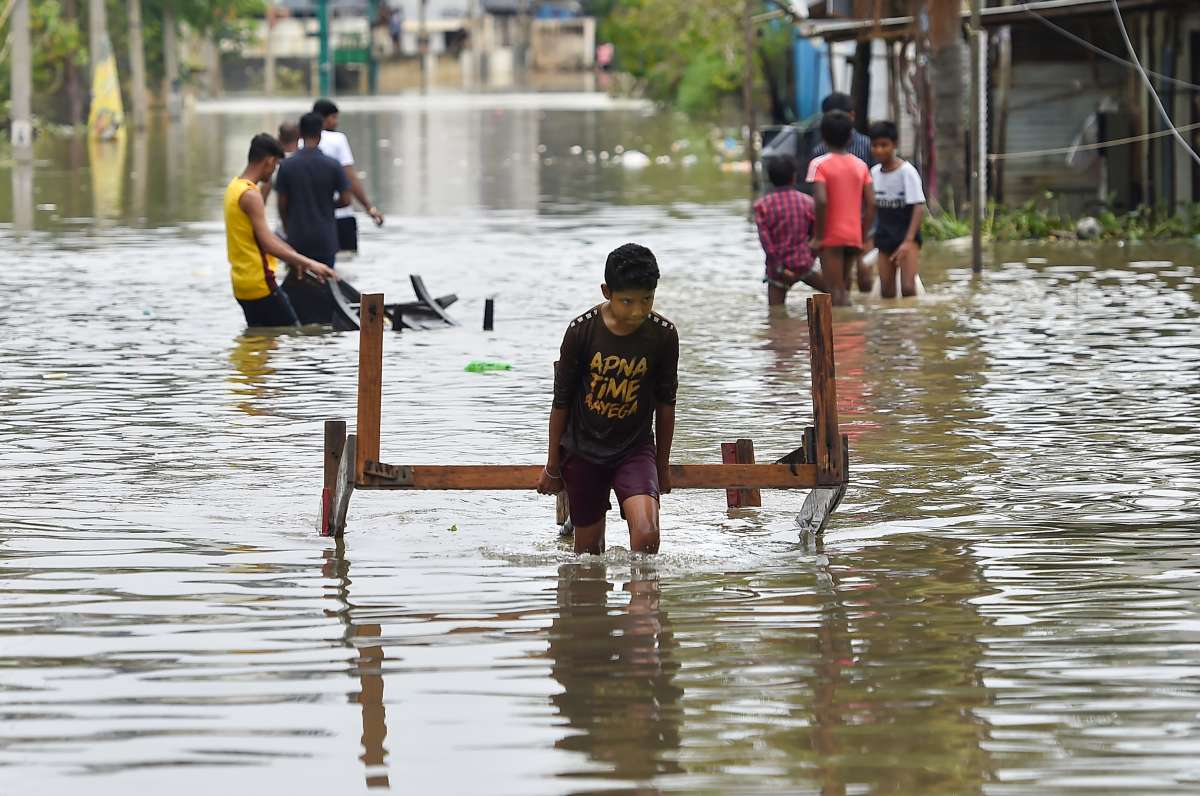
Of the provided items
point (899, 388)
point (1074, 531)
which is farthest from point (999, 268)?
point (1074, 531)

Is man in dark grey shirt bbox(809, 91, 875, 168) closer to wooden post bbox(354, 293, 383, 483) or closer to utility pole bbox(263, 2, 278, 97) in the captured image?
wooden post bbox(354, 293, 383, 483)

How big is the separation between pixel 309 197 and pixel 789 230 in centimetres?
353

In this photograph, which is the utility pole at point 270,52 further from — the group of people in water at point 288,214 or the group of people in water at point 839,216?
the group of people in water at point 839,216

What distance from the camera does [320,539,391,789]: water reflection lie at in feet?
18.1

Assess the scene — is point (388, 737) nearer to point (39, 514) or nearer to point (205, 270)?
point (39, 514)

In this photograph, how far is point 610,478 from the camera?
780 cm

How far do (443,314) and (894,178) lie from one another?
140 inches

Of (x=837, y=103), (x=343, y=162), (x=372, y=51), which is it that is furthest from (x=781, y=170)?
(x=372, y=51)

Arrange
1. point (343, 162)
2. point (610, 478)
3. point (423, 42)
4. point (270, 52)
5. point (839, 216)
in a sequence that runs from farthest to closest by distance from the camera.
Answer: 1. point (423, 42)
2. point (270, 52)
3. point (343, 162)
4. point (839, 216)
5. point (610, 478)

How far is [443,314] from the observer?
15805 millimetres

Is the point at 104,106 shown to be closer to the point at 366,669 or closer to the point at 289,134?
the point at 289,134

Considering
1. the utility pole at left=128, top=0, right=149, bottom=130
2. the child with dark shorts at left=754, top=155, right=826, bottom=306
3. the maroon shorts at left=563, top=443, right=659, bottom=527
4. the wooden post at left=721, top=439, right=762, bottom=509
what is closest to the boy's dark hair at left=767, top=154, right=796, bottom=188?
the child with dark shorts at left=754, top=155, right=826, bottom=306

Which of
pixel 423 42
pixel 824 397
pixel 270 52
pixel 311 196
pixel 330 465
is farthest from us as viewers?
pixel 423 42

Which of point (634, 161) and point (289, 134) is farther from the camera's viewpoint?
point (634, 161)
